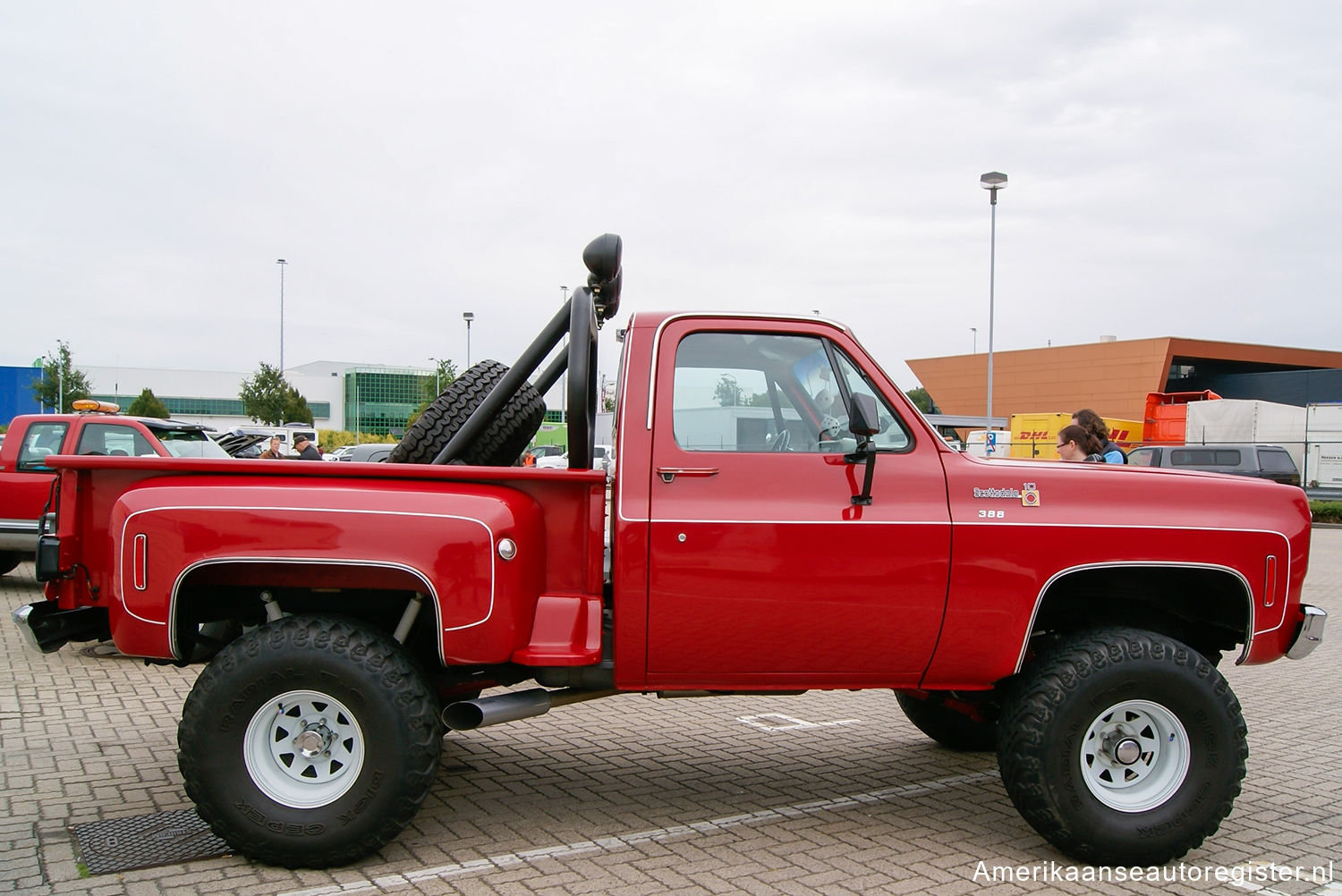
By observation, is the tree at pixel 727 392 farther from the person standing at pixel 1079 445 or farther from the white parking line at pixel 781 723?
the person standing at pixel 1079 445

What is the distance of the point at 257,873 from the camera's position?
3746 millimetres

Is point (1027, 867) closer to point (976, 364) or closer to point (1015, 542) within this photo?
point (1015, 542)

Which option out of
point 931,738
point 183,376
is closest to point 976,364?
point 931,738

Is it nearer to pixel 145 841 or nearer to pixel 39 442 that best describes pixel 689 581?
pixel 145 841

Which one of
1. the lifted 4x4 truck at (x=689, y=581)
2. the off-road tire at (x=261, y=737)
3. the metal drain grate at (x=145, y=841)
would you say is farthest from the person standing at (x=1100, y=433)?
the metal drain grate at (x=145, y=841)

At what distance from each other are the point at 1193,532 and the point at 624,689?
7.69 ft

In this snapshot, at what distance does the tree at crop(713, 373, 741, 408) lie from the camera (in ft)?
13.6

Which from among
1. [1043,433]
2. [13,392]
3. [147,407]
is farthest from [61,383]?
[1043,433]

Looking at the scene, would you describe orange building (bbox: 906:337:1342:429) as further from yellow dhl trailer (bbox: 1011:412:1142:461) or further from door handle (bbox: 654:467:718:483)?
door handle (bbox: 654:467:718:483)

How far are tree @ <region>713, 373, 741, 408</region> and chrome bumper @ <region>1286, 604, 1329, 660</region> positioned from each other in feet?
8.08

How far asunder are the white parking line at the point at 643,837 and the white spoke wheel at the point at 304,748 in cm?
35

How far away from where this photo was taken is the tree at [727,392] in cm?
415

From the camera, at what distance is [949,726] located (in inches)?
221

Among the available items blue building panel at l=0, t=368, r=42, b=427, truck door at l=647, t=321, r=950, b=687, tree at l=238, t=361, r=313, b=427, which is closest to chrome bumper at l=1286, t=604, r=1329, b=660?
truck door at l=647, t=321, r=950, b=687
